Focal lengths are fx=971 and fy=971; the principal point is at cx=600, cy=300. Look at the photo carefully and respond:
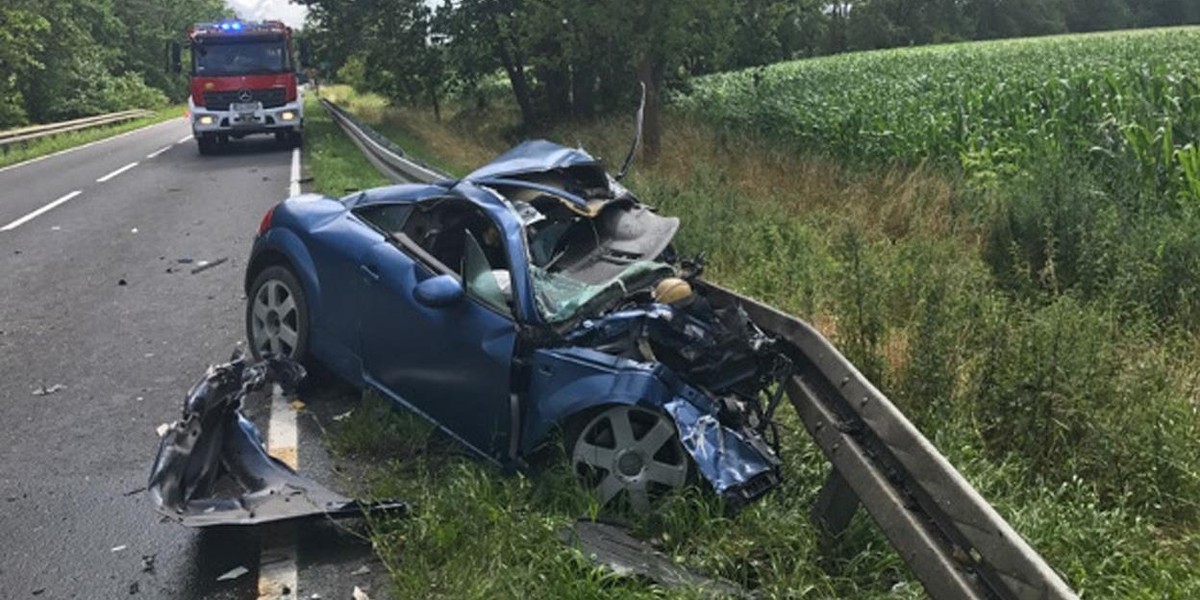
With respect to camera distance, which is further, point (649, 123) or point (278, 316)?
point (649, 123)

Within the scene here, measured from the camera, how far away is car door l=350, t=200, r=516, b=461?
14.8 ft

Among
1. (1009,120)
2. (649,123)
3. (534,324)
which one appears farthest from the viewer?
(649,123)

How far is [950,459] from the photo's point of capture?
4492 millimetres

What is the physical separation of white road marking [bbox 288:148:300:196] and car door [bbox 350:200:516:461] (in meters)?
8.39

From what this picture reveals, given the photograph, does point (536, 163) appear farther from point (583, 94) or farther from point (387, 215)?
point (583, 94)

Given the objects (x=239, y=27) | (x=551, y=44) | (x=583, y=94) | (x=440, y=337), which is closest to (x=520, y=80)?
(x=583, y=94)

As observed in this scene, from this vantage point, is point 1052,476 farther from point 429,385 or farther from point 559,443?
point 429,385

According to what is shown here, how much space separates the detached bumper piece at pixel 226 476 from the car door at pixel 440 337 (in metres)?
0.66

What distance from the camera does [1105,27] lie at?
280 feet

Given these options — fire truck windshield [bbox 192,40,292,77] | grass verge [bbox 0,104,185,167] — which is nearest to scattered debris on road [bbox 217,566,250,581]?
fire truck windshield [bbox 192,40,292,77]

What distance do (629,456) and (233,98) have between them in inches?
750

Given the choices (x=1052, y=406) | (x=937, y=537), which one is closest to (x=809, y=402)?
(x=937, y=537)

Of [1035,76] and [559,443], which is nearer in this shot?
[559,443]

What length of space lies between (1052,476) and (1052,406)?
36 centimetres
